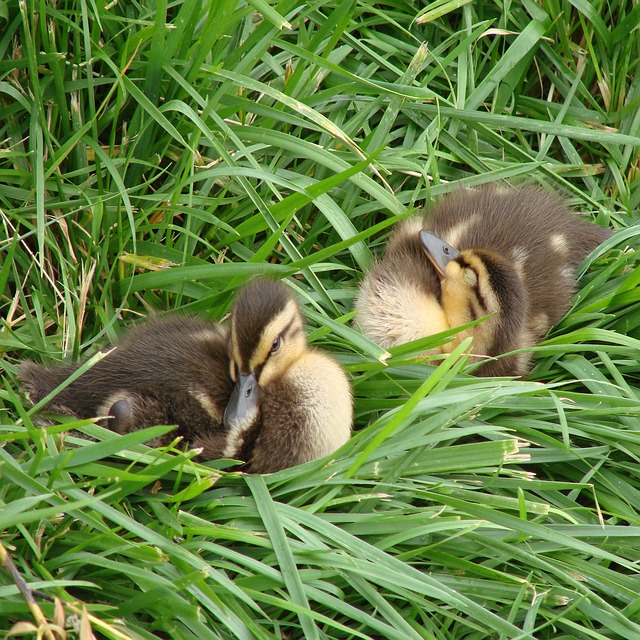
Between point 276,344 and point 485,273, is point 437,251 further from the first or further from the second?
point 276,344

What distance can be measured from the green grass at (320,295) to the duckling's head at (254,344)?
0.53 feet

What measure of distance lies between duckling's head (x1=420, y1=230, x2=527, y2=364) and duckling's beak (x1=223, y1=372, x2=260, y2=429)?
652 mm

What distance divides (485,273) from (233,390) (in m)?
0.78

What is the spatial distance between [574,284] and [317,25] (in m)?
1.13

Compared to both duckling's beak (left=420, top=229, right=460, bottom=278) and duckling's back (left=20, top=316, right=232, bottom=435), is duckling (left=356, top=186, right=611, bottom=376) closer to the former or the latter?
duckling's beak (left=420, top=229, right=460, bottom=278)

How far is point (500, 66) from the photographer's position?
2.97 m

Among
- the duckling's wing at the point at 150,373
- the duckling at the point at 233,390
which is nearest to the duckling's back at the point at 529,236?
the duckling at the point at 233,390

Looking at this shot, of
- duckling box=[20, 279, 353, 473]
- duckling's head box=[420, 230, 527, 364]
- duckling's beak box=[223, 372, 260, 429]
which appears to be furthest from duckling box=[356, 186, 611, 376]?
duckling's beak box=[223, 372, 260, 429]

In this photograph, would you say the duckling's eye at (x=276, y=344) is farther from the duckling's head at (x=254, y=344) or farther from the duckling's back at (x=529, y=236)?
the duckling's back at (x=529, y=236)

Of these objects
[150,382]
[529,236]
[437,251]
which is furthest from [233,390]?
[529,236]

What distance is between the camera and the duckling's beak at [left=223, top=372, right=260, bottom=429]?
2.08m

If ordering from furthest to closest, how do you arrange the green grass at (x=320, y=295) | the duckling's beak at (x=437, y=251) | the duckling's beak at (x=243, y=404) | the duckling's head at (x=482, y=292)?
the duckling's beak at (x=437, y=251), the duckling's head at (x=482, y=292), the duckling's beak at (x=243, y=404), the green grass at (x=320, y=295)

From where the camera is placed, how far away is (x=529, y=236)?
265 centimetres

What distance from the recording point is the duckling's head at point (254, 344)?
2094mm
